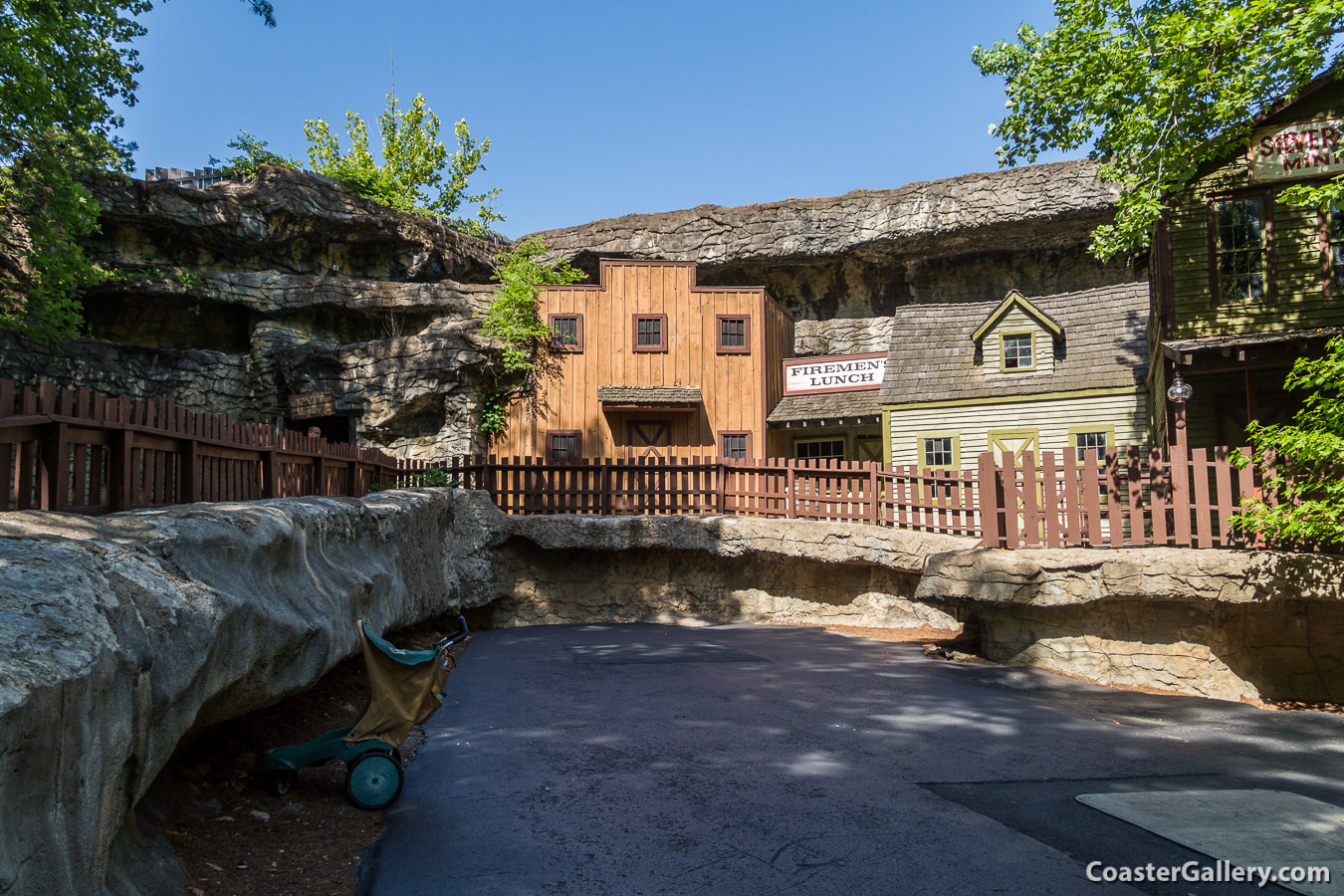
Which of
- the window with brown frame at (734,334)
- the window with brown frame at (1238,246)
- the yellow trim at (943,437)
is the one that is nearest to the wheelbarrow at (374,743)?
the window with brown frame at (1238,246)

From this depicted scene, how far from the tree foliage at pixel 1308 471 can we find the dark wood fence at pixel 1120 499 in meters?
0.27

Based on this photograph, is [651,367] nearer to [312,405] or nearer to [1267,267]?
[312,405]

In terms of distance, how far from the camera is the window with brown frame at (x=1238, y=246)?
13672mm

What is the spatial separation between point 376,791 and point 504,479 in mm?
9859

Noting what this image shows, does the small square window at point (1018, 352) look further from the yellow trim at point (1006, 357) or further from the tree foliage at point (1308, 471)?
the tree foliage at point (1308, 471)

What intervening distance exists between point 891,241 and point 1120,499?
20.0 meters

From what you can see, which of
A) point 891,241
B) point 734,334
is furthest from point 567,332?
point 891,241

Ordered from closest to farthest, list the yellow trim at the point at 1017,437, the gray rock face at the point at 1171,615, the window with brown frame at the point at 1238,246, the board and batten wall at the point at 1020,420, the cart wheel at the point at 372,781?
the cart wheel at the point at 372,781
the gray rock face at the point at 1171,615
the window with brown frame at the point at 1238,246
the board and batten wall at the point at 1020,420
the yellow trim at the point at 1017,437

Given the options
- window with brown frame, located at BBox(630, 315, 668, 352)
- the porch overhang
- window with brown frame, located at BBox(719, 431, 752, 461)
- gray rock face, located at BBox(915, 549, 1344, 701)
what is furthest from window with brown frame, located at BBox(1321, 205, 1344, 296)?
window with brown frame, located at BBox(630, 315, 668, 352)

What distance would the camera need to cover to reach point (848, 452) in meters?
24.2

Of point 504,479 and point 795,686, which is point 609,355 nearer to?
point 504,479

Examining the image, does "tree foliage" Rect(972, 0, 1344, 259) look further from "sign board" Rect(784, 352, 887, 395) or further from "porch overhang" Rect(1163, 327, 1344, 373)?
"sign board" Rect(784, 352, 887, 395)

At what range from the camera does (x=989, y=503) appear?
1091 cm

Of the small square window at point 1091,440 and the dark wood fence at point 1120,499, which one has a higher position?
the small square window at point 1091,440
